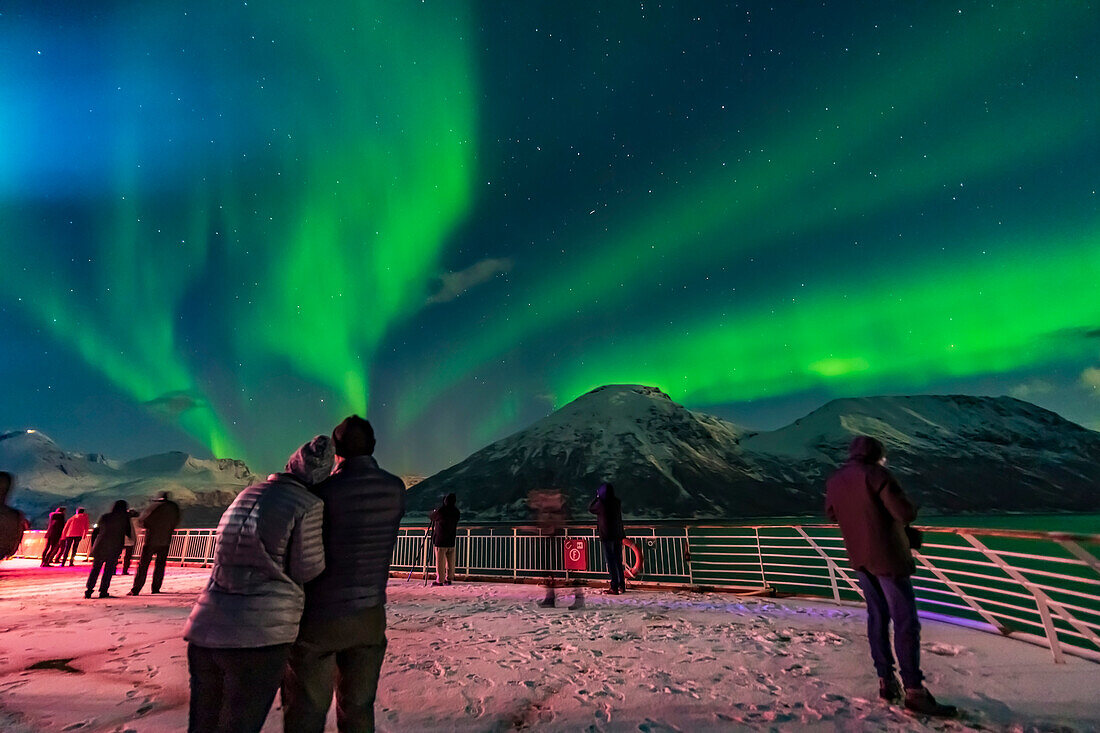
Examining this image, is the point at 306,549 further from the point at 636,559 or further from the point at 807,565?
the point at 636,559

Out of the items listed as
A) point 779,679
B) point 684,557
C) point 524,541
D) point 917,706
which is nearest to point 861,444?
point 917,706

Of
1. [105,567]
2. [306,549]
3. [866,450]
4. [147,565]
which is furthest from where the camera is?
[147,565]

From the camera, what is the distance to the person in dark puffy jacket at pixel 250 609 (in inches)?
90.4

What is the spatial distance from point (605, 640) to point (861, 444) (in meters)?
4.20

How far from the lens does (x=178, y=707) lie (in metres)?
4.26

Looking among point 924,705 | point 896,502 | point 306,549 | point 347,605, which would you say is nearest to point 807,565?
point 924,705

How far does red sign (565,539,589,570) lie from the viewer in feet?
39.6

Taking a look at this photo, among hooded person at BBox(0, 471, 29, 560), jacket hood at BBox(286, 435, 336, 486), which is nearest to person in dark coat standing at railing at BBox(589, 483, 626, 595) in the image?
jacket hood at BBox(286, 435, 336, 486)

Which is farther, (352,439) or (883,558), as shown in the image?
(883,558)

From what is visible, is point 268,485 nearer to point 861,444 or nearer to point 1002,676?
point 861,444

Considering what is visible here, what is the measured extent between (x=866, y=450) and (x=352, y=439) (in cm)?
411

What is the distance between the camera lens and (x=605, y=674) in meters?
5.15

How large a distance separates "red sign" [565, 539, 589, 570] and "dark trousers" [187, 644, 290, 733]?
10.2m

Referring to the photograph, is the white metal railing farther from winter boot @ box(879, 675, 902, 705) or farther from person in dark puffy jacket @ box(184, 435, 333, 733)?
person in dark puffy jacket @ box(184, 435, 333, 733)
